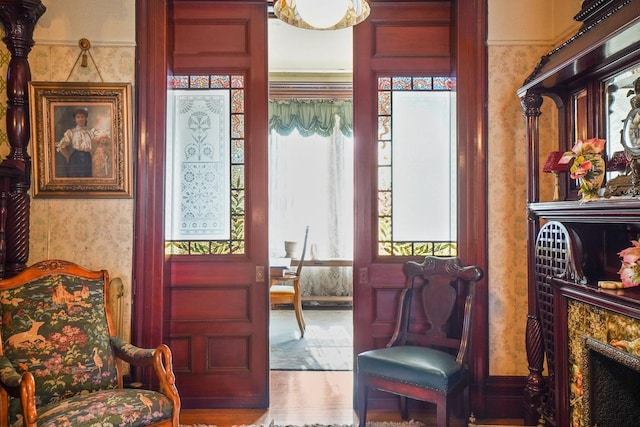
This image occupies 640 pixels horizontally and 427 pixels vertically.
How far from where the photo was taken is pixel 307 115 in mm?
6371

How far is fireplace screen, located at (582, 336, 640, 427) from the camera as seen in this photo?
80.9 inches

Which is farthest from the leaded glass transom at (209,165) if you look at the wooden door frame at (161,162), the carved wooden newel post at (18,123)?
the carved wooden newel post at (18,123)

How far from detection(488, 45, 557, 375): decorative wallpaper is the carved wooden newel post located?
297 cm

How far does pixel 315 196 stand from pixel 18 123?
433 centimetres

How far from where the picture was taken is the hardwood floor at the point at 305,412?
288cm

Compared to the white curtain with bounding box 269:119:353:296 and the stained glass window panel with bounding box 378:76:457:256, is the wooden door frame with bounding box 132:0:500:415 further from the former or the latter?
the white curtain with bounding box 269:119:353:296

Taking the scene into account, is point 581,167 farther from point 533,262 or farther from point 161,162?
point 161,162

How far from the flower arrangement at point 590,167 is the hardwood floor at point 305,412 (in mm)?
1649

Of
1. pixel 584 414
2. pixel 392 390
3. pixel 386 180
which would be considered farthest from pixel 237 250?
pixel 584 414

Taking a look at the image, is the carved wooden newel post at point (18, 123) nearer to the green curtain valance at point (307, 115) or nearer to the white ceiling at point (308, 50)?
the white ceiling at point (308, 50)

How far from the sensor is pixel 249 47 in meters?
3.11

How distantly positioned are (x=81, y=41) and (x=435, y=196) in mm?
2595

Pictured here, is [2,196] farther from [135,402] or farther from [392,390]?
[392,390]

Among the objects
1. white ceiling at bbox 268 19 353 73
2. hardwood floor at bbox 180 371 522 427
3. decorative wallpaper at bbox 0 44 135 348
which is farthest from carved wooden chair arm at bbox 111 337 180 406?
white ceiling at bbox 268 19 353 73
